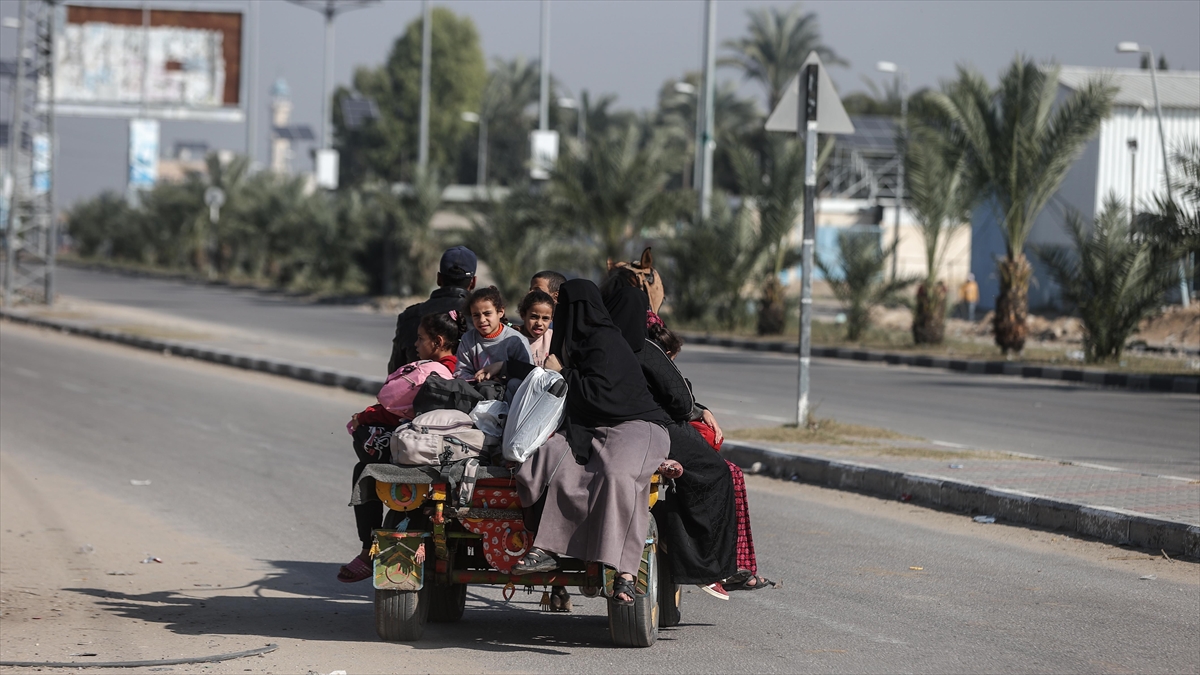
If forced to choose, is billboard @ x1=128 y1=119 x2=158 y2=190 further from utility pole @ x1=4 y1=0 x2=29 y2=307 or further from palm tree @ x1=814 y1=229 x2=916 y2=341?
palm tree @ x1=814 y1=229 x2=916 y2=341

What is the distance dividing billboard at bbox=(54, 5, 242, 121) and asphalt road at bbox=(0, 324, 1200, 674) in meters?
49.5

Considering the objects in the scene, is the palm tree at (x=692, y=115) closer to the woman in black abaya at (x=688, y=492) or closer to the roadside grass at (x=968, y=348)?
the roadside grass at (x=968, y=348)

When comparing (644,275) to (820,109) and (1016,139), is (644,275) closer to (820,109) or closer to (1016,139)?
(820,109)

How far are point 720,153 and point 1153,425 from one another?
6079 cm

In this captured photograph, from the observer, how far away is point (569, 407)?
5586mm

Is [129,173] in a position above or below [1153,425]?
above

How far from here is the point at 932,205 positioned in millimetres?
25328

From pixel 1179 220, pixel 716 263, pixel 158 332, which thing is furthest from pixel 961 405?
pixel 158 332

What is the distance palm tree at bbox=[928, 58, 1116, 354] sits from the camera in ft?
75.0

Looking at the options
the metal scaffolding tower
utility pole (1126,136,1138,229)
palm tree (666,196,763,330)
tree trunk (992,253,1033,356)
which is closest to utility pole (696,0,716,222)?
palm tree (666,196,763,330)

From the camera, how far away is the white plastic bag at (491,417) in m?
5.57

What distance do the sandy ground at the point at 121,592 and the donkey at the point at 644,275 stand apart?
1.81m

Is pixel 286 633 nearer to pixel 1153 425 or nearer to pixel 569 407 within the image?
pixel 569 407

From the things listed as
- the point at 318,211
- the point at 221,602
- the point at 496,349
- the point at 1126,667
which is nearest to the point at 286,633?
the point at 221,602
